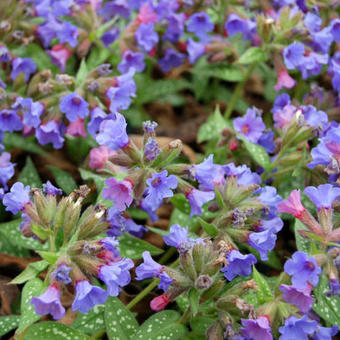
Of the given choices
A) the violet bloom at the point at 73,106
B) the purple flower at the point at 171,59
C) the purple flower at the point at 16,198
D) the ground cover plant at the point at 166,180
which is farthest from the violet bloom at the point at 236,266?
the purple flower at the point at 171,59

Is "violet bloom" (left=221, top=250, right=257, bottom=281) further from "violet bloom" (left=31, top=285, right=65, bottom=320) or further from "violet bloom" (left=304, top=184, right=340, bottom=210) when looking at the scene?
"violet bloom" (left=31, top=285, right=65, bottom=320)

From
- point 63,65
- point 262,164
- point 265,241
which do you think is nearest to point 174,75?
point 63,65

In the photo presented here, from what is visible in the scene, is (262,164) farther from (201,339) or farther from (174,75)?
(174,75)

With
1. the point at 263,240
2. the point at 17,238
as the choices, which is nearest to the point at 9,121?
the point at 17,238

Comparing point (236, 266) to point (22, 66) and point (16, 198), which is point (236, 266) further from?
point (22, 66)

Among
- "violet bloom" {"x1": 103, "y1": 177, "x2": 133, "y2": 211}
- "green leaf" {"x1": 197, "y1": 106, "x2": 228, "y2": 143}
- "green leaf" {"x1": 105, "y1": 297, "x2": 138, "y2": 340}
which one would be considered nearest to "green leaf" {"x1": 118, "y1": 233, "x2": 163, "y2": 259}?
"green leaf" {"x1": 105, "y1": 297, "x2": 138, "y2": 340}
